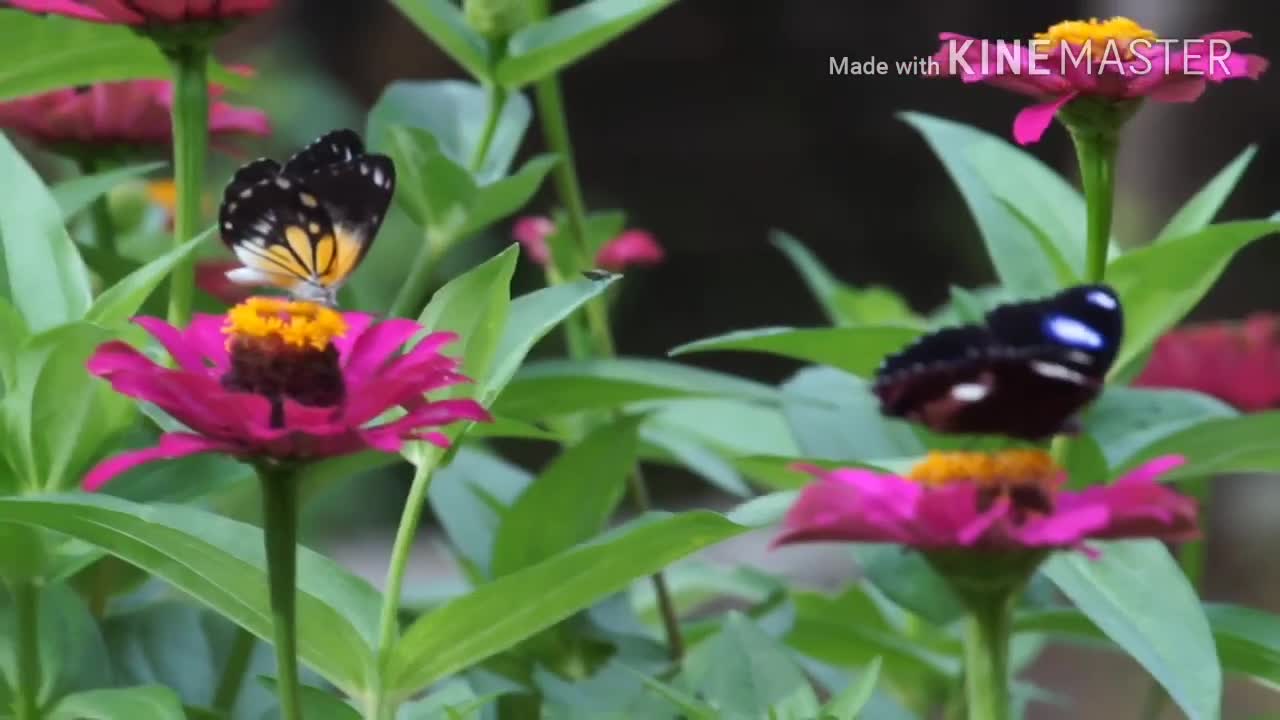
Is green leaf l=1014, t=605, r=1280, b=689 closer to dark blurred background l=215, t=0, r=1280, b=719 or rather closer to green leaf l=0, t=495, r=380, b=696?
green leaf l=0, t=495, r=380, b=696

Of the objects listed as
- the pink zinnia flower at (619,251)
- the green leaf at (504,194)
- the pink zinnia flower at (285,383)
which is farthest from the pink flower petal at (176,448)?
the pink zinnia flower at (619,251)

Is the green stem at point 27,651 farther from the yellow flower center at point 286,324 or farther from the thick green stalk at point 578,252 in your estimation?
the thick green stalk at point 578,252

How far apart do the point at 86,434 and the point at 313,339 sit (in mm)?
108

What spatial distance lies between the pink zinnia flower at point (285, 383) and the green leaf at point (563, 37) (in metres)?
0.18

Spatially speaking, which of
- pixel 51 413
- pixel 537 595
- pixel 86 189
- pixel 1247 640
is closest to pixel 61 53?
pixel 86 189

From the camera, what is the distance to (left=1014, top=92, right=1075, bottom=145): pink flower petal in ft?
1.45

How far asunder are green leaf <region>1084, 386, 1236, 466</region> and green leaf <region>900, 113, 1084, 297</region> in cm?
4

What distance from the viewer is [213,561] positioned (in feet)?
1.26

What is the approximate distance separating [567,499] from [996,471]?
0.21m

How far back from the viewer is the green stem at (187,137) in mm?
489

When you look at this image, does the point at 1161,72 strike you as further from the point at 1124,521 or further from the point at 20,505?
the point at 20,505

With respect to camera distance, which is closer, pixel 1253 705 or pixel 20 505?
pixel 20 505

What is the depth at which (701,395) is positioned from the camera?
49 cm

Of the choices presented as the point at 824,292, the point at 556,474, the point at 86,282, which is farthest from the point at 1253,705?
the point at 86,282
